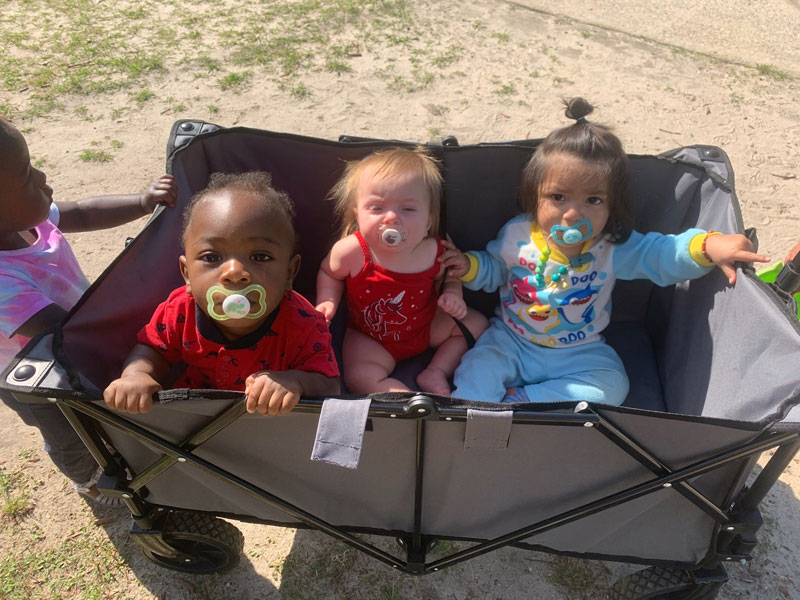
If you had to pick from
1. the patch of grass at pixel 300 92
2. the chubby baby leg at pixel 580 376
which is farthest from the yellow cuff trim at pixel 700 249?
the patch of grass at pixel 300 92

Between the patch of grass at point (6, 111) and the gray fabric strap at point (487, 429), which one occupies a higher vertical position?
the gray fabric strap at point (487, 429)

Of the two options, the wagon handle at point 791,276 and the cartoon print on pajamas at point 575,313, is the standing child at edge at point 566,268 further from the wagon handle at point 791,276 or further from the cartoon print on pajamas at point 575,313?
the wagon handle at point 791,276

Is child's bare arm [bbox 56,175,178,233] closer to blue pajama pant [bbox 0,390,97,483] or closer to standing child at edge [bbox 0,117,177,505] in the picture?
standing child at edge [bbox 0,117,177,505]

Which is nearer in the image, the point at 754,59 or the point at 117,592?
the point at 117,592

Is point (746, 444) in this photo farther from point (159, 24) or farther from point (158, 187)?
point (159, 24)

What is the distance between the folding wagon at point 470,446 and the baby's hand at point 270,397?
0.03m

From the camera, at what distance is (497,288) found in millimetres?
2223

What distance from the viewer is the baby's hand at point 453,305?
6.57 feet

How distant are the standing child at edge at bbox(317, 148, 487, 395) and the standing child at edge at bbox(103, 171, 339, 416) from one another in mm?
348

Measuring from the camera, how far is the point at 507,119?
3.78 m

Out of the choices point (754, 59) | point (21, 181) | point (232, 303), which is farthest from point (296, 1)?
point (232, 303)

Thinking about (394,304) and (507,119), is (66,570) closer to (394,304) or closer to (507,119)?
(394,304)

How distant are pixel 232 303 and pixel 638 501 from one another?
104 cm

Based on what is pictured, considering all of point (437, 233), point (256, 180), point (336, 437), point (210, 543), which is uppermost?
point (256, 180)
